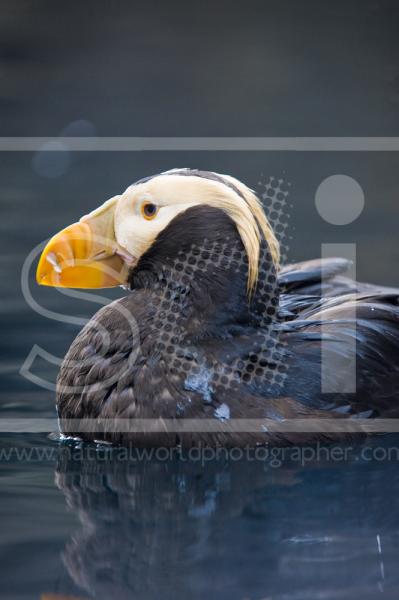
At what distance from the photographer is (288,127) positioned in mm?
7512

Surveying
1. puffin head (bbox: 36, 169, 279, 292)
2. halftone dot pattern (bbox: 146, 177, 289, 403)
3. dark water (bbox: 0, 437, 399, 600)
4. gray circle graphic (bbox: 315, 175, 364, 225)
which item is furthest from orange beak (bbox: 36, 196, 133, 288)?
gray circle graphic (bbox: 315, 175, 364, 225)

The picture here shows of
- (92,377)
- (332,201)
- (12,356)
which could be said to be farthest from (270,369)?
(332,201)

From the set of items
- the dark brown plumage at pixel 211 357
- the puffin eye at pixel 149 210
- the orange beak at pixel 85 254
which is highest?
the puffin eye at pixel 149 210

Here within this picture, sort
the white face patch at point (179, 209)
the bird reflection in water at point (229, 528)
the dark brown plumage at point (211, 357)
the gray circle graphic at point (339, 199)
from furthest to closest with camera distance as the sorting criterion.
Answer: the gray circle graphic at point (339, 199) < the white face patch at point (179, 209) < the dark brown plumage at point (211, 357) < the bird reflection in water at point (229, 528)

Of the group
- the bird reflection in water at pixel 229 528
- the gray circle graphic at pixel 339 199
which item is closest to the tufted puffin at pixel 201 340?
the bird reflection in water at pixel 229 528

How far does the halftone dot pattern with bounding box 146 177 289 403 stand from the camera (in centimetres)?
302

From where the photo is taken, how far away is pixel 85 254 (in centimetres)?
320

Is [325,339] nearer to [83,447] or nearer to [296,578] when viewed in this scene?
[83,447]

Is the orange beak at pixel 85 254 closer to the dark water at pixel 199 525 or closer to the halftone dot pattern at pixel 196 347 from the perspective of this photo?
the halftone dot pattern at pixel 196 347

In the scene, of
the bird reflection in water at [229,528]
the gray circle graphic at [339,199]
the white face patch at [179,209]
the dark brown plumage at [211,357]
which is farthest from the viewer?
the gray circle graphic at [339,199]

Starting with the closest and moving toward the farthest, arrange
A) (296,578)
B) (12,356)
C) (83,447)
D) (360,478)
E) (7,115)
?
(296,578) → (360,478) → (83,447) → (12,356) → (7,115)

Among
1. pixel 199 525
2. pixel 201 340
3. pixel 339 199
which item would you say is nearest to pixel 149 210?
pixel 201 340

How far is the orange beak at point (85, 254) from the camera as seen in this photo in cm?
317

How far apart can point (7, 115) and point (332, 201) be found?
7.68 feet
